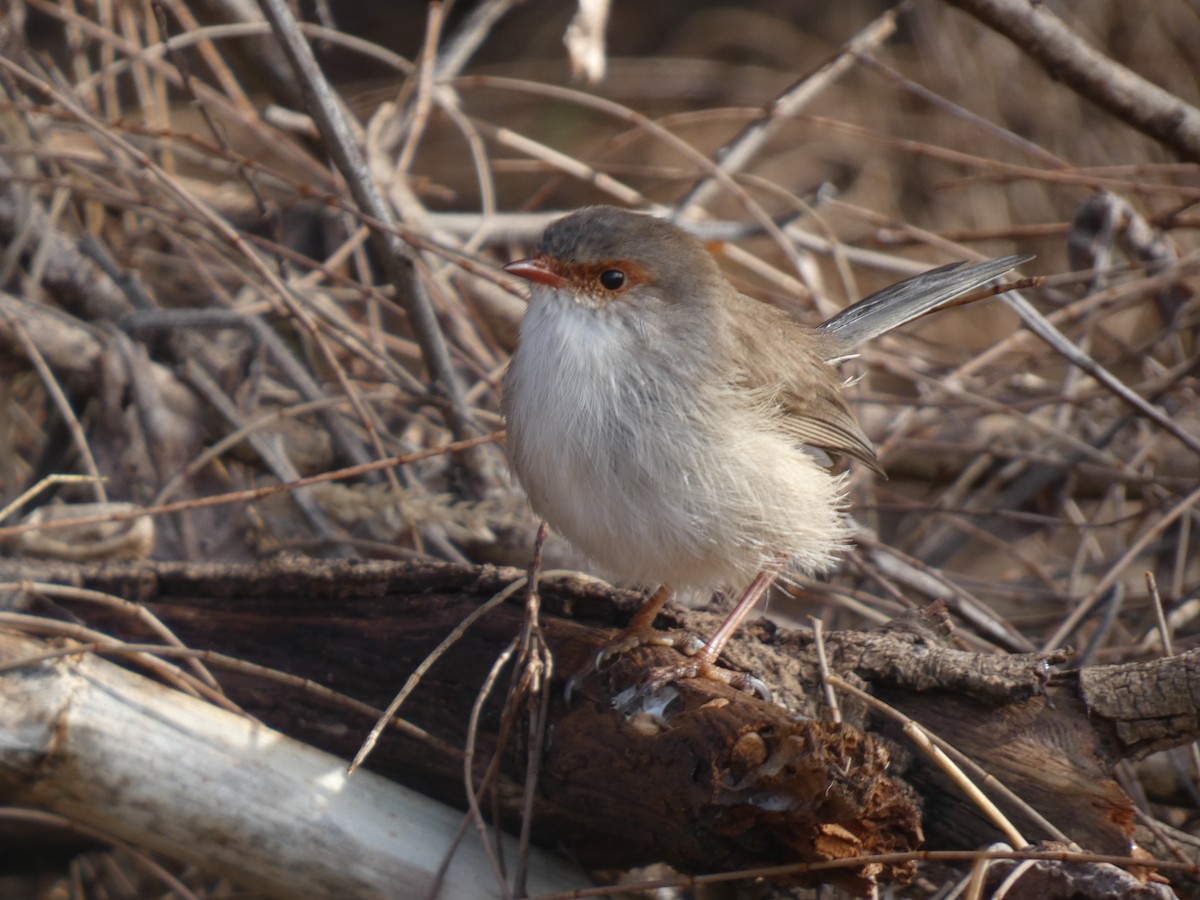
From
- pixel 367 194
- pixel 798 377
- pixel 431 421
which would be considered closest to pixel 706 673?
pixel 798 377

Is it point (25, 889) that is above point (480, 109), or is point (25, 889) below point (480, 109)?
below

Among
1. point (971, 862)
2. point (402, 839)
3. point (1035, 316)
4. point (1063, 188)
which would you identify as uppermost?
→ point (1063, 188)

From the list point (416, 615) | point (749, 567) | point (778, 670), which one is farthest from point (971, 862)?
point (416, 615)

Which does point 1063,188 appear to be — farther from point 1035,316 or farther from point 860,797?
point 860,797

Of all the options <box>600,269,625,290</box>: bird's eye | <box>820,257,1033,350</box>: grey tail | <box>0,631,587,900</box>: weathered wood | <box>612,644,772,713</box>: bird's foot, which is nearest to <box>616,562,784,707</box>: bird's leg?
<box>612,644,772,713</box>: bird's foot

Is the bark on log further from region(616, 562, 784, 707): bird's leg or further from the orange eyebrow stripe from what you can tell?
the orange eyebrow stripe

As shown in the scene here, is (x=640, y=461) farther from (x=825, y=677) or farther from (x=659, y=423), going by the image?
(x=825, y=677)
